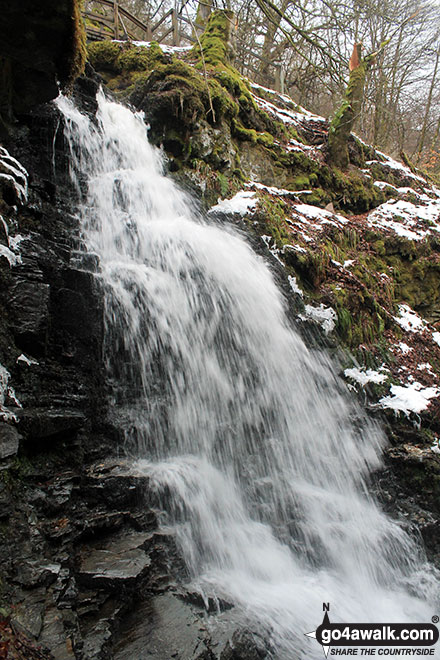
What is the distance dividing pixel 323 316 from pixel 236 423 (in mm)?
2571

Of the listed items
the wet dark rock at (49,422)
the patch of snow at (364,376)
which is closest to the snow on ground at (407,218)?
the patch of snow at (364,376)

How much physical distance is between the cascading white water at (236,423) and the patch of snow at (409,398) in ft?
1.87

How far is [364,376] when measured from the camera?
5.85 metres

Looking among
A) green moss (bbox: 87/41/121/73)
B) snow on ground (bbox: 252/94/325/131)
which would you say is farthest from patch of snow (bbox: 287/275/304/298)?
green moss (bbox: 87/41/121/73)

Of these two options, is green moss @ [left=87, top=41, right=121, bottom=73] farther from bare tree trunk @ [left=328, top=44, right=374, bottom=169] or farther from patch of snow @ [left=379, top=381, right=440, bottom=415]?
patch of snow @ [left=379, top=381, right=440, bottom=415]

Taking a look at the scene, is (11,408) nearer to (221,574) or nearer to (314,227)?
(221,574)

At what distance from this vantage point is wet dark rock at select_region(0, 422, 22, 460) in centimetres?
277

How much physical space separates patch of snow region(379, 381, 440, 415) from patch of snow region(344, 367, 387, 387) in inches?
9.5

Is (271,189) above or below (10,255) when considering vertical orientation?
above

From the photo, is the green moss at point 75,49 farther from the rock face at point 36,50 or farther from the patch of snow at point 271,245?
the patch of snow at point 271,245

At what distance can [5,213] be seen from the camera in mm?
4020

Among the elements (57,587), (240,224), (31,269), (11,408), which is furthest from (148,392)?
(240,224)

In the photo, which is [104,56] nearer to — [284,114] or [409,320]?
[284,114]

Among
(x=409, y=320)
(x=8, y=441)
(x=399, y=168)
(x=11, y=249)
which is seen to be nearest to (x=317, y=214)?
(x=409, y=320)
